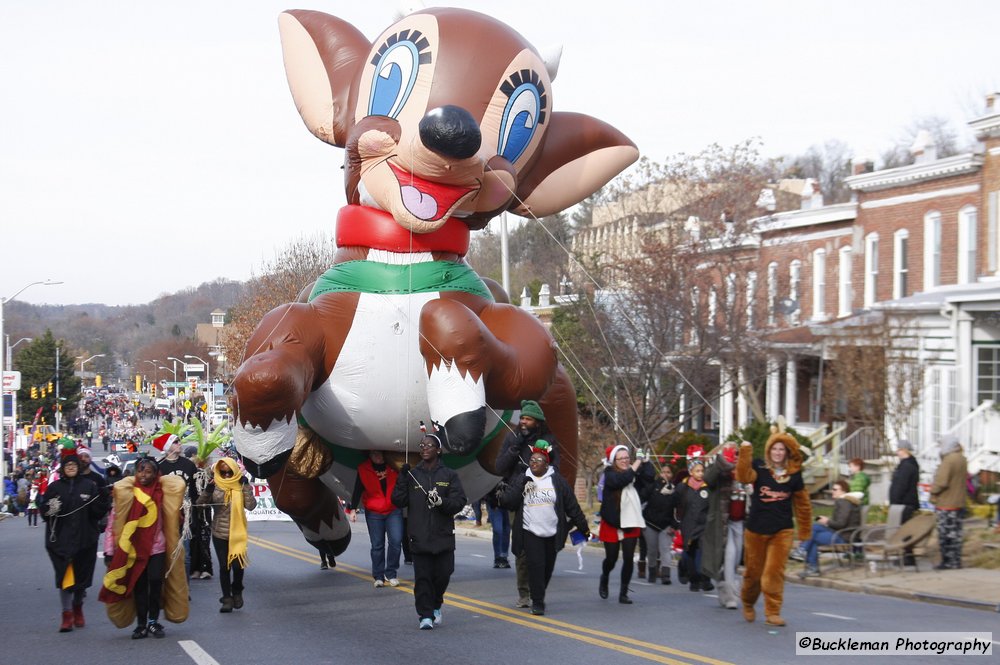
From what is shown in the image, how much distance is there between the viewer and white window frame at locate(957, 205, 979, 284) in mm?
24359

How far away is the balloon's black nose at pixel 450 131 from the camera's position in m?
10.2

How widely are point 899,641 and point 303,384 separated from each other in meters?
5.30

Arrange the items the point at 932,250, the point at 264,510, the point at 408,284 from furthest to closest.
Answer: the point at 264,510, the point at 932,250, the point at 408,284

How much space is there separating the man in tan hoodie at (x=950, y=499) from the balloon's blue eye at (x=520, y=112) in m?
6.35

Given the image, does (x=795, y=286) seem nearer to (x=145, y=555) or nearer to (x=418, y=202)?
(x=418, y=202)

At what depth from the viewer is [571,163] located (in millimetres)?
12672

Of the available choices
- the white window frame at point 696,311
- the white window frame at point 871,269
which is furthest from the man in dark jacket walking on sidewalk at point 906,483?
the white window frame at point 871,269

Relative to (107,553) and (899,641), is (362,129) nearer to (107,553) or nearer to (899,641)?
(107,553)

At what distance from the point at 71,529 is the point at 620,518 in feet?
16.2

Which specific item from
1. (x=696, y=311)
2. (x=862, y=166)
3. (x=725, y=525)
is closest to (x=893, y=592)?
(x=725, y=525)

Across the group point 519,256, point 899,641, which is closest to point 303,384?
point 899,641

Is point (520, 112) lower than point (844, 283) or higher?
lower

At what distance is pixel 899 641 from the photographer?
9.06m

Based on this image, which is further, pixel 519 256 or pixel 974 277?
pixel 519 256
